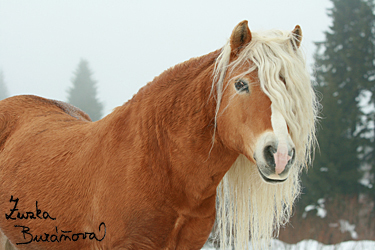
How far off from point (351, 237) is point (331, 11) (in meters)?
12.9

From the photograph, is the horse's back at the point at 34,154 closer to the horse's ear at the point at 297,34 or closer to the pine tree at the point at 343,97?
the horse's ear at the point at 297,34

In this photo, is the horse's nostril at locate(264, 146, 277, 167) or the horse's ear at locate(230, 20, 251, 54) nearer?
the horse's nostril at locate(264, 146, 277, 167)

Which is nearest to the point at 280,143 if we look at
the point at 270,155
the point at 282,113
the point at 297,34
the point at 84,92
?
the point at 270,155

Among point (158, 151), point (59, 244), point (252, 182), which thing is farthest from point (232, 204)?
point (59, 244)

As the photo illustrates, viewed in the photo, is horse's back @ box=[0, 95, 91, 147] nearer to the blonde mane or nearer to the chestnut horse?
the chestnut horse

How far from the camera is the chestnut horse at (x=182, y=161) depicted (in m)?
1.81

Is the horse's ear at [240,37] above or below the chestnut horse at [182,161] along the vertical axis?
above

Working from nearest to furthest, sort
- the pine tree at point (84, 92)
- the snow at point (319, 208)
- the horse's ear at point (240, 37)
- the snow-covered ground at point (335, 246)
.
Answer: the horse's ear at point (240, 37) → the snow-covered ground at point (335, 246) → the snow at point (319, 208) → the pine tree at point (84, 92)

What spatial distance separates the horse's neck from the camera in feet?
6.87

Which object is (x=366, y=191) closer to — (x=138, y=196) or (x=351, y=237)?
(x=351, y=237)

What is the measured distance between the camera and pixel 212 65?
2176 mm
